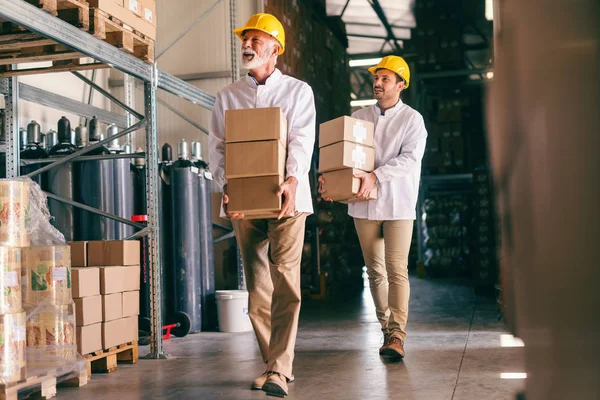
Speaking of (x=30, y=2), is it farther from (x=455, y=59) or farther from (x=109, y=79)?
(x=455, y=59)

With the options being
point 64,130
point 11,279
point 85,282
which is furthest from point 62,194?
point 11,279

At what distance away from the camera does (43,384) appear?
407cm

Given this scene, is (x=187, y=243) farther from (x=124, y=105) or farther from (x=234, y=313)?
(x=124, y=105)

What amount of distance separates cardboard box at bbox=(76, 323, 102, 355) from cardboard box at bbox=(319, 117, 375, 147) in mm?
2141

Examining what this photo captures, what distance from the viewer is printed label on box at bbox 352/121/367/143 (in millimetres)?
5000

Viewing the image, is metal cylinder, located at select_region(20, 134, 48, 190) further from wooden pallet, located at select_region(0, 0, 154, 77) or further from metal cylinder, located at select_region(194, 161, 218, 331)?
metal cylinder, located at select_region(194, 161, 218, 331)

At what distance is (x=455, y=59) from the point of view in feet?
46.4

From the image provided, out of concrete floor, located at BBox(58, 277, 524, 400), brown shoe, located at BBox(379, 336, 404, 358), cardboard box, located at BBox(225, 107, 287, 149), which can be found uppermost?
cardboard box, located at BBox(225, 107, 287, 149)

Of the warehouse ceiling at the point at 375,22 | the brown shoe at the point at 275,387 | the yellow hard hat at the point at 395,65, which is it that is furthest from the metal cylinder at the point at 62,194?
the warehouse ceiling at the point at 375,22

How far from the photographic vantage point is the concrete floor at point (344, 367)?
4.05 metres

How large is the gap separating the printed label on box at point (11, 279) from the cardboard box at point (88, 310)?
0.81 m

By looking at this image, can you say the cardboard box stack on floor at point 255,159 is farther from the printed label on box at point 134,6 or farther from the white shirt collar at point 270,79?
the printed label on box at point 134,6

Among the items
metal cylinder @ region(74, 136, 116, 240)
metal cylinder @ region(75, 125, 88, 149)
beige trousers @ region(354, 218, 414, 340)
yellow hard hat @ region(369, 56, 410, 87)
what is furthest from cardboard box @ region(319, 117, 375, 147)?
metal cylinder @ region(75, 125, 88, 149)

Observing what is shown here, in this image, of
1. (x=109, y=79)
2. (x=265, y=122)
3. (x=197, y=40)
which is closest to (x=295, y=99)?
(x=265, y=122)
